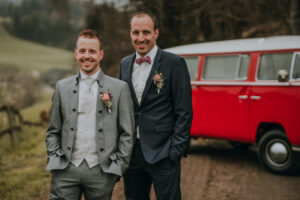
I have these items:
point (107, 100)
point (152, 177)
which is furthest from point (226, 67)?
point (107, 100)

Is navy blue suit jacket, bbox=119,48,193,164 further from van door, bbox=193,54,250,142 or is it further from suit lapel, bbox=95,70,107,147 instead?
van door, bbox=193,54,250,142

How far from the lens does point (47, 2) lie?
13531mm

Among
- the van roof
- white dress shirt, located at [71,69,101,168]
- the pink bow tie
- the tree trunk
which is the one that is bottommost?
white dress shirt, located at [71,69,101,168]

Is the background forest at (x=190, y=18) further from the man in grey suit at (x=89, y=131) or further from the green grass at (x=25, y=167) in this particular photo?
the man in grey suit at (x=89, y=131)

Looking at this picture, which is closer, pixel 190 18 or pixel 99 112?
pixel 99 112

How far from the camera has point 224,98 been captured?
7961 mm

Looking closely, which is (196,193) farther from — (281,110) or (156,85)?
(156,85)

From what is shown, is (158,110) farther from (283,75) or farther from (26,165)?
(26,165)

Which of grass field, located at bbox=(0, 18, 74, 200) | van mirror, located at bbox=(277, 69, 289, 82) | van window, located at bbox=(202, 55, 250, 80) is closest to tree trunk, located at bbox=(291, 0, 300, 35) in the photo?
van window, located at bbox=(202, 55, 250, 80)

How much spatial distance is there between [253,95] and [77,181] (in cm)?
508

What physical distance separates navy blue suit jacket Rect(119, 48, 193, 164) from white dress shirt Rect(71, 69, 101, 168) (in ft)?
1.54

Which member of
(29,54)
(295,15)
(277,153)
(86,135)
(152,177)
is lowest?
(277,153)

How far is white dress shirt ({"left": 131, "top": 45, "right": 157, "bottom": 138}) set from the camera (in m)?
3.50

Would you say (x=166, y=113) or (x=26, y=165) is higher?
(x=166, y=113)
